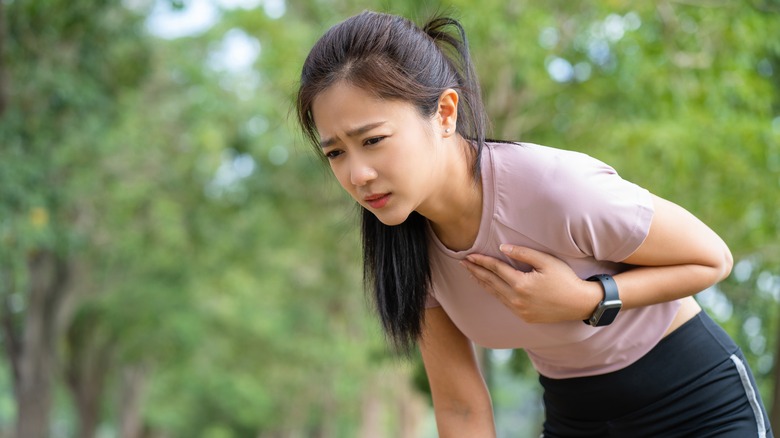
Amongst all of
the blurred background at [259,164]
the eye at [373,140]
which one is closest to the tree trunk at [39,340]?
the blurred background at [259,164]

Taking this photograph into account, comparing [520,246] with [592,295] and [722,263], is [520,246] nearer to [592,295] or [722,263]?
[592,295]

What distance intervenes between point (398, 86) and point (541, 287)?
1.97ft

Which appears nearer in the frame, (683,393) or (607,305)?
(607,305)

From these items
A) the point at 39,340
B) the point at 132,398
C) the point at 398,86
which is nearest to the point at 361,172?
the point at 398,86

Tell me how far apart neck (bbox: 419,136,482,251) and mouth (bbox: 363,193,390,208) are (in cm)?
16

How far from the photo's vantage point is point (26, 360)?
1723cm

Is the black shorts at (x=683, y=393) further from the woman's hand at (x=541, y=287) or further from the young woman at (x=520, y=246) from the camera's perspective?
the woman's hand at (x=541, y=287)

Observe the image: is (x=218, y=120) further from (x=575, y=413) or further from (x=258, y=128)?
(x=575, y=413)

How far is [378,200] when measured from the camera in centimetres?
234

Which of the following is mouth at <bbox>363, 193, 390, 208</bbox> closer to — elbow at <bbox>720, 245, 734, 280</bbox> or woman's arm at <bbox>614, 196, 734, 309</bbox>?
woman's arm at <bbox>614, 196, 734, 309</bbox>

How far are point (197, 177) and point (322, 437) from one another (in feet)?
54.2

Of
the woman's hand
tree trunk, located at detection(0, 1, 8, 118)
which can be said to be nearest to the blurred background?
tree trunk, located at detection(0, 1, 8, 118)

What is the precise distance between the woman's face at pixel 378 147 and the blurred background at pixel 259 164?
0.43 metres

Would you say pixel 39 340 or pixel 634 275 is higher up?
pixel 634 275
